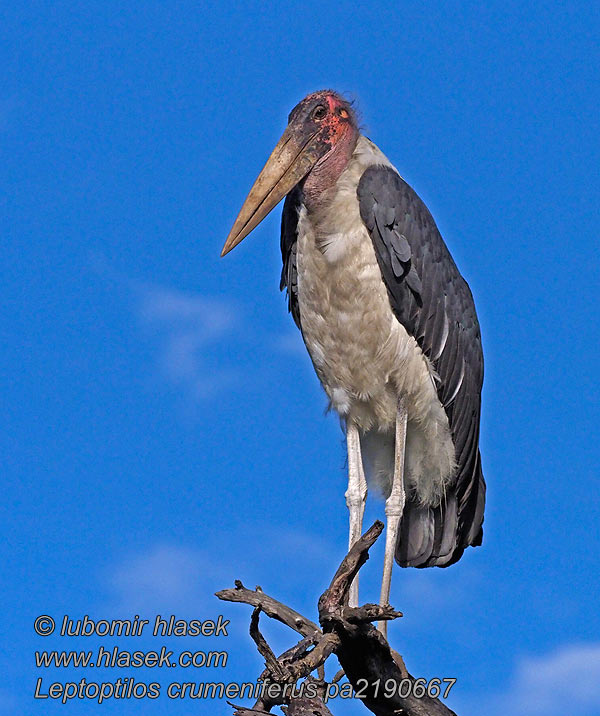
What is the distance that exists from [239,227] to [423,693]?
2.97m

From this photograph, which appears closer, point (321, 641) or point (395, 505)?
point (321, 641)

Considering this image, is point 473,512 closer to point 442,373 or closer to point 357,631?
point 442,373

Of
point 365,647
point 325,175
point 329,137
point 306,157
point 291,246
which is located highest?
point 329,137

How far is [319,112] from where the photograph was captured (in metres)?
7.43

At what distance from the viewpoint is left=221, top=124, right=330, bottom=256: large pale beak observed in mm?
7152

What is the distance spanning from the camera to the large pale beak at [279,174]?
7152 mm

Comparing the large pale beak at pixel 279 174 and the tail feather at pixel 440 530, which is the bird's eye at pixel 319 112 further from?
the tail feather at pixel 440 530

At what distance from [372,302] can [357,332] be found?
22 cm

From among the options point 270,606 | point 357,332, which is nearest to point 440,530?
point 357,332

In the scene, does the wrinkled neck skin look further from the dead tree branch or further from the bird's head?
the dead tree branch

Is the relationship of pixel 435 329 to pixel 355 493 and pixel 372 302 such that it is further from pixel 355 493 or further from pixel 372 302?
pixel 355 493

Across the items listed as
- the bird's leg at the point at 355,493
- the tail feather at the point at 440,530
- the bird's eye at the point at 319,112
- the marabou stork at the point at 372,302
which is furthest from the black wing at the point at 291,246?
the tail feather at the point at 440,530

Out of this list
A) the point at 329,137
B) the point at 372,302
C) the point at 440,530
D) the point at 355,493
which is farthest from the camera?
the point at 440,530

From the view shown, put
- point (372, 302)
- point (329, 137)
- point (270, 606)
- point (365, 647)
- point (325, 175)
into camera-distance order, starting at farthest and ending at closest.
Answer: point (329, 137) < point (325, 175) < point (372, 302) < point (365, 647) < point (270, 606)
